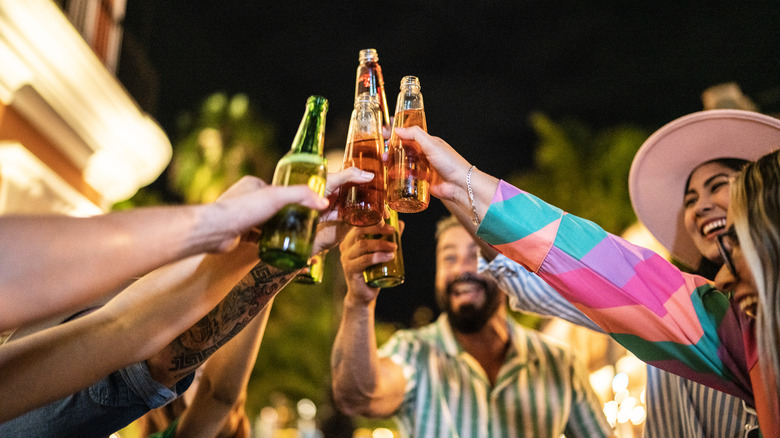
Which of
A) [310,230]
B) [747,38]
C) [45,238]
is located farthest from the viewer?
[747,38]

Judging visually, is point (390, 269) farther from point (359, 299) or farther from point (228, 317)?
point (228, 317)

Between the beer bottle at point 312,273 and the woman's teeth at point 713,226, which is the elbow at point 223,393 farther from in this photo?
the woman's teeth at point 713,226

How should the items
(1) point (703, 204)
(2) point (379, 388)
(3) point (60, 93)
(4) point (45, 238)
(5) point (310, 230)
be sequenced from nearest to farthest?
(4) point (45, 238), (5) point (310, 230), (1) point (703, 204), (2) point (379, 388), (3) point (60, 93)

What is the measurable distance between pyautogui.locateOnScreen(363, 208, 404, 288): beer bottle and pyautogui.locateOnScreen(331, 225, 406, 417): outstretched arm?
0.02 metres

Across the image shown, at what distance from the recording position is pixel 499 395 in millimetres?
2869

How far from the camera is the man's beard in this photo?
305cm

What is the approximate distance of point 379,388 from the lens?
2654mm

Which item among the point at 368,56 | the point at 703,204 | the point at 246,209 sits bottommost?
the point at 246,209

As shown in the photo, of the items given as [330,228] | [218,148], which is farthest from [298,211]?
[218,148]

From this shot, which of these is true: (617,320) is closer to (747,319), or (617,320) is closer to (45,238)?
(747,319)

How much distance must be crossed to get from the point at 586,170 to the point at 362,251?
11954mm

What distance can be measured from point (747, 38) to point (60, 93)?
347 inches

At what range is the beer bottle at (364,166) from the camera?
5.46 ft

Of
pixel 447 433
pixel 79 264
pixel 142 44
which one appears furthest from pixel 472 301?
pixel 142 44
